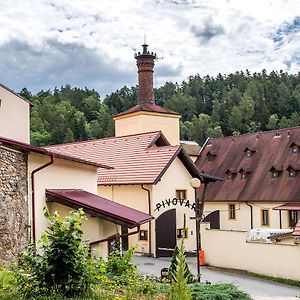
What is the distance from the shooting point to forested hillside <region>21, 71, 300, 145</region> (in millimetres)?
80688

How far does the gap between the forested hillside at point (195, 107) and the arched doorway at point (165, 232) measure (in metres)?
48.6

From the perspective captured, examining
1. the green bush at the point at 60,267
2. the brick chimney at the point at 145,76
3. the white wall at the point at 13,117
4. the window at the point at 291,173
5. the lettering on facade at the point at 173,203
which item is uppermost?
the brick chimney at the point at 145,76

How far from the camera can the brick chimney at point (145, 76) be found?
38625 mm

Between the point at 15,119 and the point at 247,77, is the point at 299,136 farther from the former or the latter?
the point at 247,77

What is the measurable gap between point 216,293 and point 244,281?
374 inches

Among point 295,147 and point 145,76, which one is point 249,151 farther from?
point 145,76

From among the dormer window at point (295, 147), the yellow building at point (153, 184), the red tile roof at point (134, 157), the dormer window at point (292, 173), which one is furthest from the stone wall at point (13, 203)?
the dormer window at point (295, 147)

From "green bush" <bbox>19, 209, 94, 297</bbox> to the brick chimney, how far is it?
102 ft

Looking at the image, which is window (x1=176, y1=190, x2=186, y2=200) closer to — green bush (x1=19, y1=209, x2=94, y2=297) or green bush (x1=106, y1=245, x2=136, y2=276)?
green bush (x1=106, y1=245, x2=136, y2=276)

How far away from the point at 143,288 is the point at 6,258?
12.7ft

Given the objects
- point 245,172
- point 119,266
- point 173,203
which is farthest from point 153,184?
point 119,266

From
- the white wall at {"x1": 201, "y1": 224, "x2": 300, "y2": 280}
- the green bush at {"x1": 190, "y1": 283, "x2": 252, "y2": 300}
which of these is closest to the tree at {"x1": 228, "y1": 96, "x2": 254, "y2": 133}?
the white wall at {"x1": 201, "y1": 224, "x2": 300, "y2": 280}

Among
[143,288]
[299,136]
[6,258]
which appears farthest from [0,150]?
[299,136]

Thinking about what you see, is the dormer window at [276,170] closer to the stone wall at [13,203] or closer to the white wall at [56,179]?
the white wall at [56,179]
